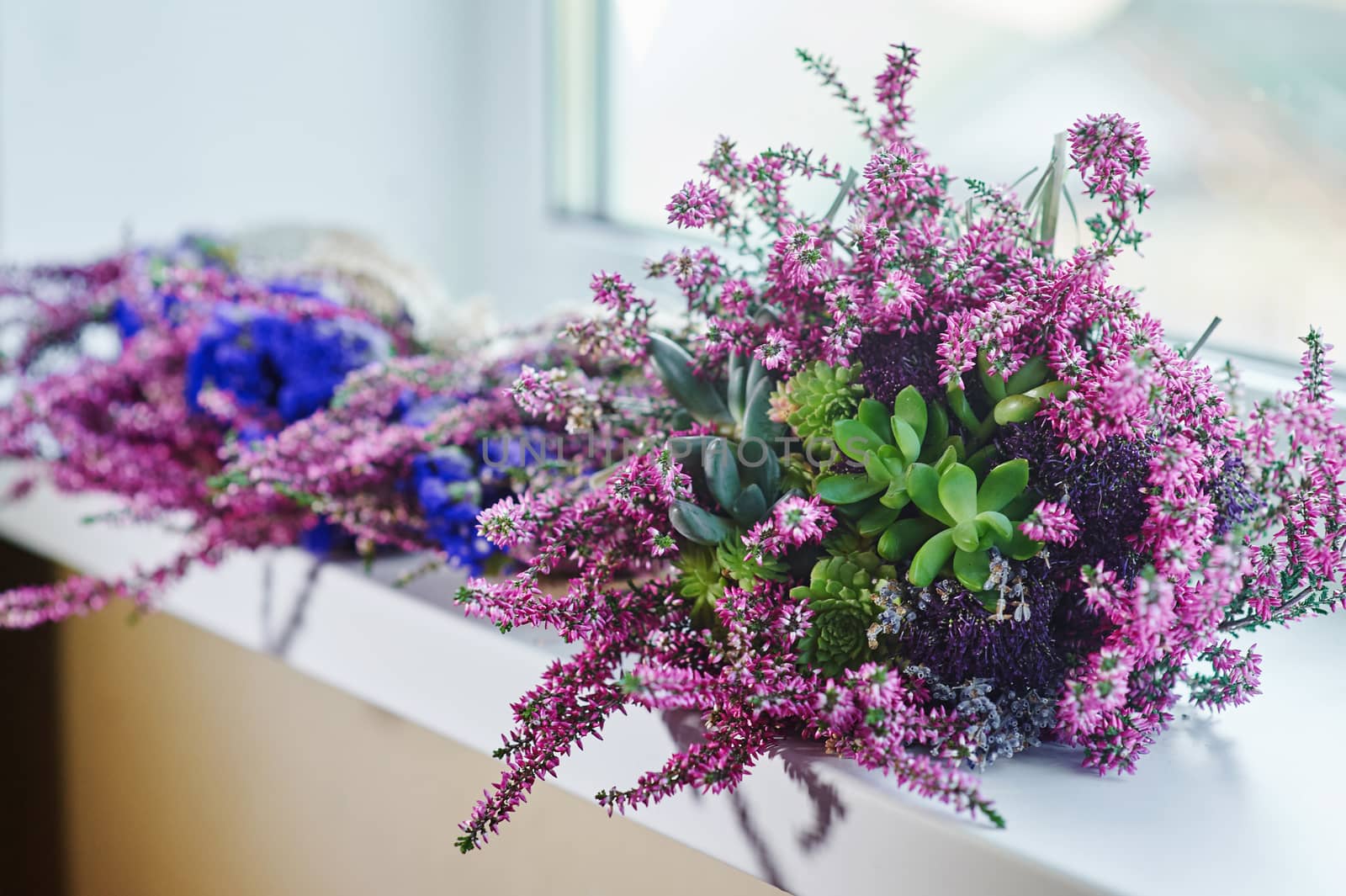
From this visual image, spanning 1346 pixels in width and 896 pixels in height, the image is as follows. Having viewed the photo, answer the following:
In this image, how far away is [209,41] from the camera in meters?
1.49

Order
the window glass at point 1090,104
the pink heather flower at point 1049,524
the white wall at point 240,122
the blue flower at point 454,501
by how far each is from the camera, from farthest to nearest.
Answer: the white wall at point 240,122 → the window glass at point 1090,104 → the blue flower at point 454,501 → the pink heather flower at point 1049,524

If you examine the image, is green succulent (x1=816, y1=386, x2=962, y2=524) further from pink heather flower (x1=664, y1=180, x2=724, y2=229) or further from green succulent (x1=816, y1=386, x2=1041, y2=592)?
pink heather flower (x1=664, y1=180, x2=724, y2=229)

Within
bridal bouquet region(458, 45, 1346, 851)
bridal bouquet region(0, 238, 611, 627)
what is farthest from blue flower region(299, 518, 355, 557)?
bridal bouquet region(458, 45, 1346, 851)

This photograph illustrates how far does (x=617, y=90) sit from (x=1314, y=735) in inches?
52.5

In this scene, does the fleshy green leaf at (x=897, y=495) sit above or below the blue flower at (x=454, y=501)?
above

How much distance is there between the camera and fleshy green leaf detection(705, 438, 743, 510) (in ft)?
1.59

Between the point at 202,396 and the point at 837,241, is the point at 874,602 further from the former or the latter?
the point at 202,396

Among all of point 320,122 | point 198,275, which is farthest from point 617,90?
point 198,275

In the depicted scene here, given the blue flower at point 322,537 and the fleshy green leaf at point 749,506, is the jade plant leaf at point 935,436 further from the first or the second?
the blue flower at point 322,537

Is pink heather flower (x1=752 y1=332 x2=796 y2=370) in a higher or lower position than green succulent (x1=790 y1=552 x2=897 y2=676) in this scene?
higher

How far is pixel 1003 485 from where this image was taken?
0.45 meters

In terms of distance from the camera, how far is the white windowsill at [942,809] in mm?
430

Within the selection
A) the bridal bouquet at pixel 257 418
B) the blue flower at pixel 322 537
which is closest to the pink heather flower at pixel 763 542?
the bridal bouquet at pixel 257 418

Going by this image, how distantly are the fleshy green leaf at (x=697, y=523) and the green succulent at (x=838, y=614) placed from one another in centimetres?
4
